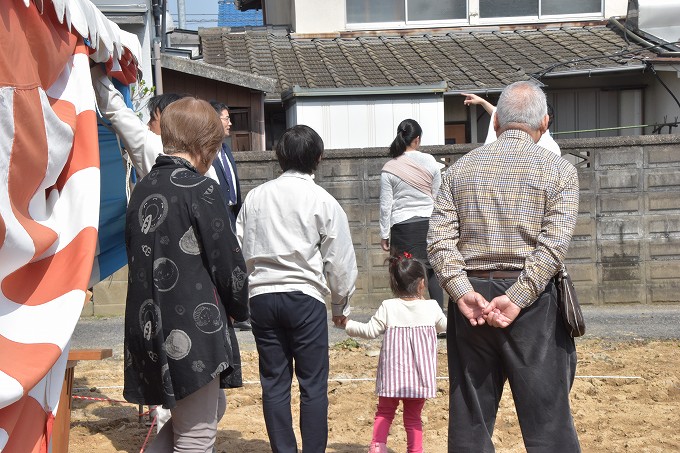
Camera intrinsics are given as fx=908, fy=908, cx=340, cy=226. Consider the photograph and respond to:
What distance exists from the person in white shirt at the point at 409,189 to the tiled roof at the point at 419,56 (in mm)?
4472

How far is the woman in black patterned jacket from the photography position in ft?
11.6

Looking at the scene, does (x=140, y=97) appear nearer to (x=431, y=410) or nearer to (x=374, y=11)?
(x=431, y=410)

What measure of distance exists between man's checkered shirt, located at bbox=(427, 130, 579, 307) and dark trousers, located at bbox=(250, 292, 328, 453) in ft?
2.85

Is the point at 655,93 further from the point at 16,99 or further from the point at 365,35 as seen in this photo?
the point at 16,99

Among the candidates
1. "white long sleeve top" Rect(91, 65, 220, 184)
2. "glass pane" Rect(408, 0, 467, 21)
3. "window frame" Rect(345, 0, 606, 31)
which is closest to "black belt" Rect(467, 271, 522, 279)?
"white long sleeve top" Rect(91, 65, 220, 184)

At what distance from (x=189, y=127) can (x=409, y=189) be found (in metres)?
4.07

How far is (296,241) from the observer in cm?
446

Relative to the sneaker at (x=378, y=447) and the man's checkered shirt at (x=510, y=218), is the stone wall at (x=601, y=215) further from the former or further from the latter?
the man's checkered shirt at (x=510, y=218)

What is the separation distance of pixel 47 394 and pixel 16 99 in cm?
106

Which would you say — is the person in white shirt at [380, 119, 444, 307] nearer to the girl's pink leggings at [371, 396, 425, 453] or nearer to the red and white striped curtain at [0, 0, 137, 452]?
the girl's pink leggings at [371, 396, 425, 453]

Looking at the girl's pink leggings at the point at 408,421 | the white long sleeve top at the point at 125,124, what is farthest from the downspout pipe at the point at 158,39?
the girl's pink leggings at the point at 408,421

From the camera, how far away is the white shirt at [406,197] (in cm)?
762

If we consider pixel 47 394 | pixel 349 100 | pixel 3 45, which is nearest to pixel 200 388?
pixel 47 394

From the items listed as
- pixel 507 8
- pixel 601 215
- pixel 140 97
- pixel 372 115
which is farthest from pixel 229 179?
pixel 507 8
